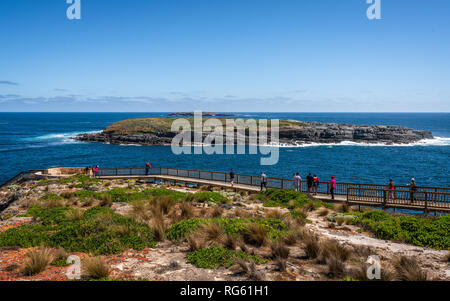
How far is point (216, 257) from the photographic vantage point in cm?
838

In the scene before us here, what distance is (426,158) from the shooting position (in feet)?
235

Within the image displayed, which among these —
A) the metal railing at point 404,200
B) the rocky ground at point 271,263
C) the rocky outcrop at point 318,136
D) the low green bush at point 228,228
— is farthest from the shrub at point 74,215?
the rocky outcrop at point 318,136

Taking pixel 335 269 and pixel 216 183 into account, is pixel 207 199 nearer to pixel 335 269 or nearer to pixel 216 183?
pixel 216 183

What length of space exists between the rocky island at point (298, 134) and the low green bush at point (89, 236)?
8875cm

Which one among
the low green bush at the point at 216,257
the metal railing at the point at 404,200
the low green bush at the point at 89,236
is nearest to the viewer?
the low green bush at the point at 216,257

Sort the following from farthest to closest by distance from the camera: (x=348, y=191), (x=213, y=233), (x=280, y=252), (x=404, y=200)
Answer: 1. (x=348, y=191)
2. (x=404, y=200)
3. (x=213, y=233)
4. (x=280, y=252)

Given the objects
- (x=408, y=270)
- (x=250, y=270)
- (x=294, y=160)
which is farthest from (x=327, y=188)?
(x=294, y=160)

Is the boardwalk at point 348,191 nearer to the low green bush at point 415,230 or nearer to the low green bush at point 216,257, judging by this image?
the low green bush at point 415,230

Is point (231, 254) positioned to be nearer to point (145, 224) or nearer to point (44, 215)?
point (145, 224)

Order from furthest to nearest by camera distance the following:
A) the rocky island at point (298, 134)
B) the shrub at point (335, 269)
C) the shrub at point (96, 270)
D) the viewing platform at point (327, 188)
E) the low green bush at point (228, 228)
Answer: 1. the rocky island at point (298, 134)
2. the viewing platform at point (327, 188)
3. the low green bush at point (228, 228)
4. the shrub at point (335, 269)
5. the shrub at point (96, 270)

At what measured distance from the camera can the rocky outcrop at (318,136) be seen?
→ 100312mm

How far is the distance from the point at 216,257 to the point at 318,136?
105346mm

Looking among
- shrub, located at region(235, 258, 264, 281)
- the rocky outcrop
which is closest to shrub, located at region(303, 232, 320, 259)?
shrub, located at region(235, 258, 264, 281)
